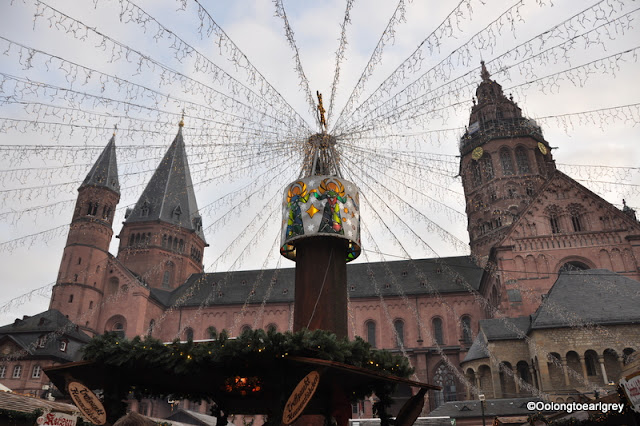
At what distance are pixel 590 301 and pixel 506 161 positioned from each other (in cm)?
2398

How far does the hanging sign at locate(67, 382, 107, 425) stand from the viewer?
29.8 feet

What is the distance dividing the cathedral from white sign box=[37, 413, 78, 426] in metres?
20.6

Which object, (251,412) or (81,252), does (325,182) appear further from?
(81,252)

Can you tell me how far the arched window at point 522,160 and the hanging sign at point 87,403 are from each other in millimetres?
49622

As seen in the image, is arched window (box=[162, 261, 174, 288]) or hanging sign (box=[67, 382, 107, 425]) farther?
arched window (box=[162, 261, 174, 288])

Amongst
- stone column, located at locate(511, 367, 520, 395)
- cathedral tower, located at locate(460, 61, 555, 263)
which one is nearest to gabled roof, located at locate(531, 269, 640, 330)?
stone column, located at locate(511, 367, 520, 395)

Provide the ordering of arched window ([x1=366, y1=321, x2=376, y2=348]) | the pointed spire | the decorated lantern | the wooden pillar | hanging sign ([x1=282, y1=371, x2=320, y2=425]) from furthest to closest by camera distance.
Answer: the pointed spire → arched window ([x1=366, y1=321, x2=376, y2=348]) → the decorated lantern → the wooden pillar → hanging sign ([x1=282, y1=371, x2=320, y2=425])

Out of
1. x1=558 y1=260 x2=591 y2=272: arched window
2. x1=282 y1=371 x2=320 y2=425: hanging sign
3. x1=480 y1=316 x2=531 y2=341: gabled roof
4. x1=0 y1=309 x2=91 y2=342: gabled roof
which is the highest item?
x1=558 y1=260 x2=591 y2=272: arched window

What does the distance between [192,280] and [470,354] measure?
115ft

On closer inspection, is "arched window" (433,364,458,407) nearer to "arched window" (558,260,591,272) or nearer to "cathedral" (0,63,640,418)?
"cathedral" (0,63,640,418)

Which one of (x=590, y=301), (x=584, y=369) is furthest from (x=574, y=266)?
(x=584, y=369)

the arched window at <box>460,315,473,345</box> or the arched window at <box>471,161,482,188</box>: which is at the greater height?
the arched window at <box>471,161,482,188</box>

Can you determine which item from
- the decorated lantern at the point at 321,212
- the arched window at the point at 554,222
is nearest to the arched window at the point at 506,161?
the arched window at the point at 554,222

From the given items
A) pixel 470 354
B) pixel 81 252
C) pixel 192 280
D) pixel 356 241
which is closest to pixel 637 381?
pixel 356 241
